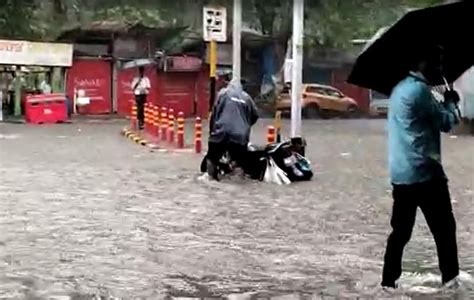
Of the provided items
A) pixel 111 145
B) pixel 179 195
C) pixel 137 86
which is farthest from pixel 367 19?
pixel 179 195

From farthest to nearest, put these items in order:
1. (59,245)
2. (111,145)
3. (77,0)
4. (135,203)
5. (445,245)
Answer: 1. (77,0)
2. (111,145)
3. (135,203)
4. (59,245)
5. (445,245)

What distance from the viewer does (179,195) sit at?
14.5m

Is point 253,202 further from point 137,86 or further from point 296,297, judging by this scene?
point 137,86

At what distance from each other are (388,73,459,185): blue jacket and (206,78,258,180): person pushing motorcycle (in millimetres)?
7851

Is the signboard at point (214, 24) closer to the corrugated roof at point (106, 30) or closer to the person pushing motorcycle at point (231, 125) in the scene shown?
the person pushing motorcycle at point (231, 125)

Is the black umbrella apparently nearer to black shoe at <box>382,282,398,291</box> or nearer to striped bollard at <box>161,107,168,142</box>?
black shoe at <box>382,282,398,291</box>

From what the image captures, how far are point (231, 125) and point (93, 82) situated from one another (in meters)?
26.3

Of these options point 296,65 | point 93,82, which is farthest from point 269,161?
point 93,82

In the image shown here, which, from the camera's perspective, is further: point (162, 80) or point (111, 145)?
point (162, 80)

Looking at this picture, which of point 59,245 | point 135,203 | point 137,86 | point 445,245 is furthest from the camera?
point 137,86

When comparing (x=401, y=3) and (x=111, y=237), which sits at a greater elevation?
(x=401, y=3)

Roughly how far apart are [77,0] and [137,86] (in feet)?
41.1

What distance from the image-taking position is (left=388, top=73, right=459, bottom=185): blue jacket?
24.8 ft

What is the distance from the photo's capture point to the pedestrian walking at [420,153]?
298 inches
